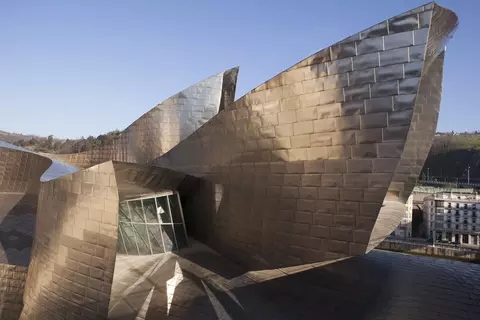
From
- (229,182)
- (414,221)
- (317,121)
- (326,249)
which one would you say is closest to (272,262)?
(326,249)

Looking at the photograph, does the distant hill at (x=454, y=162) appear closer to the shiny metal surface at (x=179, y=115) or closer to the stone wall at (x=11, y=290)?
the shiny metal surface at (x=179, y=115)

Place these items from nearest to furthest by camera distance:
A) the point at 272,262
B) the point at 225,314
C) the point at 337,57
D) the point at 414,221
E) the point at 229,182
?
the point at 337,57 < the point at 225,314 < the point at 272,262 < the point at 229,182 < the point at 414,221

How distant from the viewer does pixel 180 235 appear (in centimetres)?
742

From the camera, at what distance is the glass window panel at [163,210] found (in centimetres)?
722

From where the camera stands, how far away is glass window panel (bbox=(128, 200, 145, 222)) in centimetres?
704

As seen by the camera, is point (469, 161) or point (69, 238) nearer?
point (69, 238)

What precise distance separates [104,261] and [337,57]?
4534mm

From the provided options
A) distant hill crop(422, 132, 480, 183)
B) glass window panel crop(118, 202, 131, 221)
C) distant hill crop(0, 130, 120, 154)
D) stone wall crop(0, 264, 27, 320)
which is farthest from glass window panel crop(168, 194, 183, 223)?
distant hill crop(422, 132, 480, 183)

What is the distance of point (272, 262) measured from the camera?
17.7 ft

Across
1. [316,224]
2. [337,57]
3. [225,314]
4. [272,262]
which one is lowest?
[225,314]

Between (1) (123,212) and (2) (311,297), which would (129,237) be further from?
(2) (311,297)

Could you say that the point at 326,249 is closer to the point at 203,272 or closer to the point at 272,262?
the point at 272,262

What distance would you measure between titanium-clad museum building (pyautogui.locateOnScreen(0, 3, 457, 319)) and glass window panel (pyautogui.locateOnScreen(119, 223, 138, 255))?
23 mm

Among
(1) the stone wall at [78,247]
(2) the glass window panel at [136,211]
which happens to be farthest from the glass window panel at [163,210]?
(1) the stone wall at [78,247]
